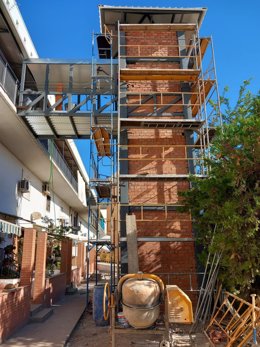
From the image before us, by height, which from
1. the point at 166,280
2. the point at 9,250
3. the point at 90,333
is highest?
the point at 9,250

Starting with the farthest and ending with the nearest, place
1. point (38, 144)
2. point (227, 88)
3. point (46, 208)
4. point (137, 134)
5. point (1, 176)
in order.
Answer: point (46, 208) < point (38, 144) < point (1, 176) < point (137, 134) < point (227, 88)

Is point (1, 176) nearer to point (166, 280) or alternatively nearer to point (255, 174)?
point (166, 280)

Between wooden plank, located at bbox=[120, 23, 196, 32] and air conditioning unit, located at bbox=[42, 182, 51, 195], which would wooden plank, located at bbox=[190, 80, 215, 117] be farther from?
air conditioning unit, located at bbox=[42, 182, 51, 195]

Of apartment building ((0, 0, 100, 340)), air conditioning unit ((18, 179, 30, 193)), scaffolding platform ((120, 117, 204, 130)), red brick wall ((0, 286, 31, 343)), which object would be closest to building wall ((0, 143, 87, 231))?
apartment building ((0, 0, 100, 340))

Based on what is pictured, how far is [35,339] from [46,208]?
523 inches

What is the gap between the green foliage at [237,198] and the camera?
6918 mm

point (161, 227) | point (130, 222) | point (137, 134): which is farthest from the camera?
point (137, 134)

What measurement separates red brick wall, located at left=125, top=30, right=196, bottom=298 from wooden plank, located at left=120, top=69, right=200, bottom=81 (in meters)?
0.75

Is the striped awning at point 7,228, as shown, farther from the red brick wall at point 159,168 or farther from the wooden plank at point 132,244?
the red brick wall at point 159,168

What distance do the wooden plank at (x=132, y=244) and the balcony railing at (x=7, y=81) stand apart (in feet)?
20.3

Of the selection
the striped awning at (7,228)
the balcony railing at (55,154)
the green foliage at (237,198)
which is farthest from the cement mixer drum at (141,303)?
the balcony railing at (55,154)

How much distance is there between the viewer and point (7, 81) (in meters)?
11.4

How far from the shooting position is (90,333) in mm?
8172

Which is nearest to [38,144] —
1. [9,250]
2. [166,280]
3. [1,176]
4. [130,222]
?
[1,176]
